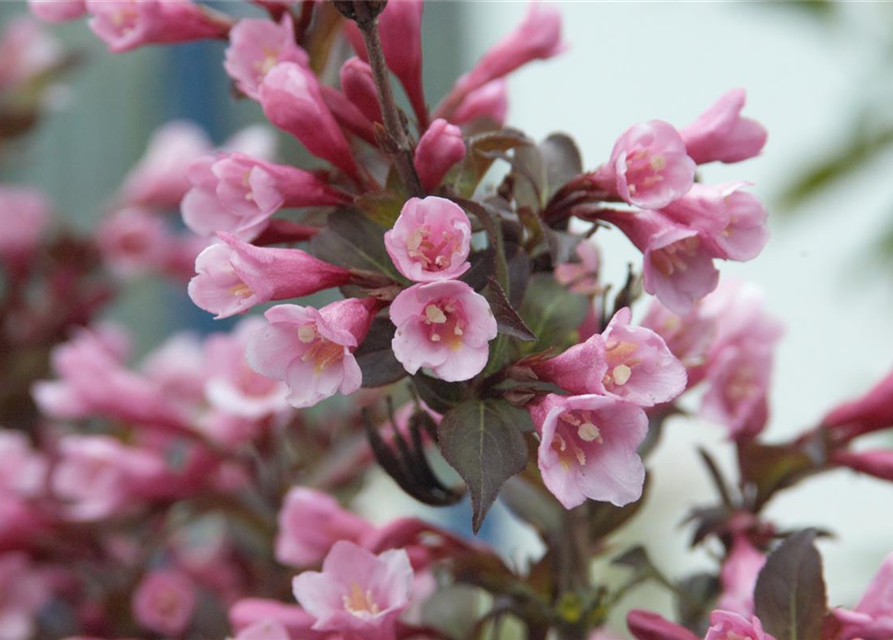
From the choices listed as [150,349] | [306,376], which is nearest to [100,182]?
[150,349]

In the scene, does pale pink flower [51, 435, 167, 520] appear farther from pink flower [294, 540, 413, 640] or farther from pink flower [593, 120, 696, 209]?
pink flower [593, 120, 696, 209]

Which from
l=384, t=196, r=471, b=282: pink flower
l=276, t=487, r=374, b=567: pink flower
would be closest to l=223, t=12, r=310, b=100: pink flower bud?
l=384, t=196, r=471, b=282: pink flower

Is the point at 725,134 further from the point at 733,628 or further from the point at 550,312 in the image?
the point at 733,628

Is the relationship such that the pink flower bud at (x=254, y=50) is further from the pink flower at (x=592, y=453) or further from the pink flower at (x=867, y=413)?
the pink flower at (x=867, y=413)

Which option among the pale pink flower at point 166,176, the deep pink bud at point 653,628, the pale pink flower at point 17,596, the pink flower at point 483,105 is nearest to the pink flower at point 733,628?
the deep pink bud at point 653,628

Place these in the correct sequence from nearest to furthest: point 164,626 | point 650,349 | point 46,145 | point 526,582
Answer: point 650,349
point 526,582
point 164,626
point 46,145

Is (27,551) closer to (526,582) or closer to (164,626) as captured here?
(164,626)
